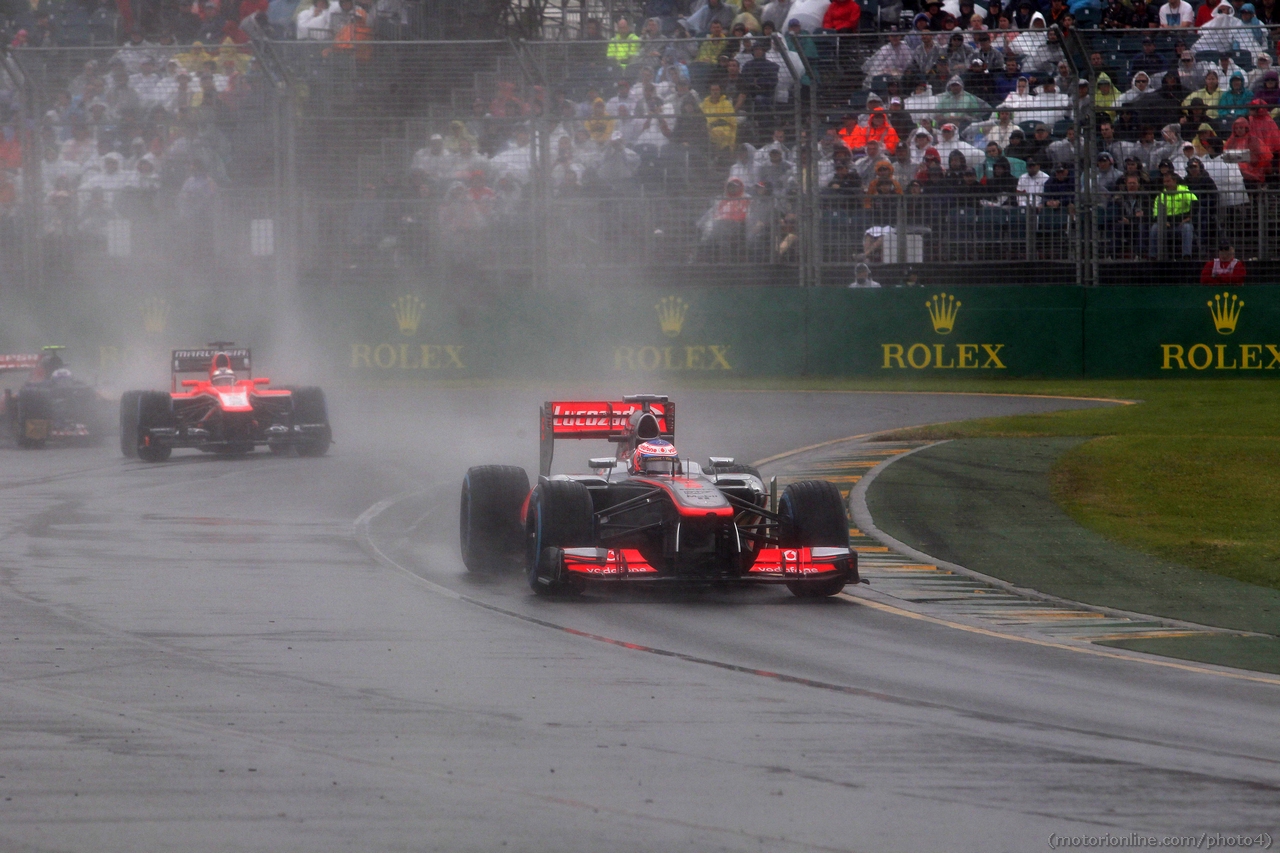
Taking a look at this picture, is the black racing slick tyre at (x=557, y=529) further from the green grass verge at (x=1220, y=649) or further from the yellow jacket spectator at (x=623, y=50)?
the yellow jacket spectator at (x=623, y=50)

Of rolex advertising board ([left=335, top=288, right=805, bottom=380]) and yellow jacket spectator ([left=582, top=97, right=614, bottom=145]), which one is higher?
yellow jacket spectator ([left=582, top=97, right=614, bottom=145])

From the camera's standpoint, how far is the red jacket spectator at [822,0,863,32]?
89.4 feet

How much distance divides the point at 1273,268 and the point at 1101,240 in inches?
97.7

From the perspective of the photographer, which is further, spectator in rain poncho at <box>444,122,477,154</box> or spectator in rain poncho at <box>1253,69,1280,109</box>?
spectator in rain poncho at <box>444,122,477,154</box>

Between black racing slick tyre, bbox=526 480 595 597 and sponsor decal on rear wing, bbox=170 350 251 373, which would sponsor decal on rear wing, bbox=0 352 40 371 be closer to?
sponsor decal on rear wing, bbox=170 350 251 373

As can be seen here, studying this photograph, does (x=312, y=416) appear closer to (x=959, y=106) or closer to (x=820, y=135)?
(x=820, y=135)

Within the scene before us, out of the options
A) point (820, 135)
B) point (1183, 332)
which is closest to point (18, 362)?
point (820, 135)

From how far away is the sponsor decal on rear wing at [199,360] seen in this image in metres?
19.5

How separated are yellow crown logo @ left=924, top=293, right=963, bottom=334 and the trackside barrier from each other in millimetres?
21

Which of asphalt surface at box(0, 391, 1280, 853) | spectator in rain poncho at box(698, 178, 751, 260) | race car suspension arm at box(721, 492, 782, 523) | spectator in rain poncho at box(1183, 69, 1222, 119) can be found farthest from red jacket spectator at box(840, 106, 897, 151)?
race car suspension arm at box(721, 492, 782, 523)

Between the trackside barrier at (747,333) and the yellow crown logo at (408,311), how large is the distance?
0.02 meters

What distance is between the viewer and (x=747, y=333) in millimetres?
25656

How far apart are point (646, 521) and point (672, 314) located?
1496 centimetres

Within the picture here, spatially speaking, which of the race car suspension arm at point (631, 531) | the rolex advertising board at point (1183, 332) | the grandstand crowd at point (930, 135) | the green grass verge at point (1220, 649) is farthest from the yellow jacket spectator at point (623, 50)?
the green grass verge at point (1220, 649)
